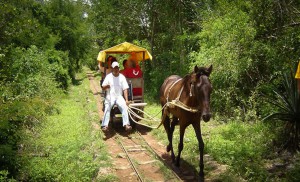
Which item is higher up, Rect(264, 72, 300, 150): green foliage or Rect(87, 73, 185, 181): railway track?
Rect(264, 72, 300, 150): green foliage

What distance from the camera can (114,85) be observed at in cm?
990

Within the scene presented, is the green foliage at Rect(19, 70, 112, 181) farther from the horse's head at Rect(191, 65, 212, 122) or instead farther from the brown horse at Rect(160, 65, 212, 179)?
the horse's head at Rect(191, 65, 212, 122)

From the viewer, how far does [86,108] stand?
579 inches

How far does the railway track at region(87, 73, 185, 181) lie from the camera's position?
6673 millimetres

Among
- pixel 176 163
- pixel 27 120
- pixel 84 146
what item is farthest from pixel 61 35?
pixel 176 163

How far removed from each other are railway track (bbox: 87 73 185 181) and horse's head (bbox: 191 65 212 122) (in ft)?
5.76

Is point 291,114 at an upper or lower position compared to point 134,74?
lower

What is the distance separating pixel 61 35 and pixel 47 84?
12685mm

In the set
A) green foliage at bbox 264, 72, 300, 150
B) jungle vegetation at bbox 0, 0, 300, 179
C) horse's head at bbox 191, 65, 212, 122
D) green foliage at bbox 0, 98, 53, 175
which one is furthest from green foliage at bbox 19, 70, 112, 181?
green foliage at bbox 264, 72, 300, 150

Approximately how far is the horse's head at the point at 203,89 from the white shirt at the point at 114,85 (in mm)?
4197

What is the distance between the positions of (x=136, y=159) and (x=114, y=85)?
296 cm

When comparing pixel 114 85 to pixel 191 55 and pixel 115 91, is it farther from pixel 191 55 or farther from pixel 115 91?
pixel 191 55

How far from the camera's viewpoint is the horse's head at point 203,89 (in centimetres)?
554

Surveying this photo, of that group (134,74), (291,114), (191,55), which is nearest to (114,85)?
(134,74)
